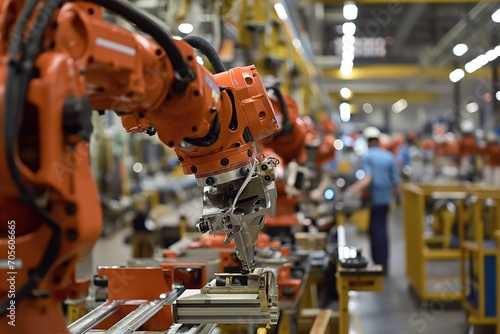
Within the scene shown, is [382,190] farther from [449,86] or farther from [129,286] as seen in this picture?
[449,86]

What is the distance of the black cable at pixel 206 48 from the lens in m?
2.24

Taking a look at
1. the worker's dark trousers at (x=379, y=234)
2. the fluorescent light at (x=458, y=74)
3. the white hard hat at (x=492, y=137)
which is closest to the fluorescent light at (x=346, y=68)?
the fluorescent light at (x=458, y=74)

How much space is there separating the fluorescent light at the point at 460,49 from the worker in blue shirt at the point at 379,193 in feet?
15.8

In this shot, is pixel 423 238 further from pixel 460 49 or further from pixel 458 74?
pixel 458 74

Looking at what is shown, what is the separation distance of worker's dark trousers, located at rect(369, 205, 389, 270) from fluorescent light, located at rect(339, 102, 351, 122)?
19860 mm

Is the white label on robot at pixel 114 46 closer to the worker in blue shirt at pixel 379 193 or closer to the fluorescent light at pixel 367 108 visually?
the worker in blue shirt at pixel 379 193

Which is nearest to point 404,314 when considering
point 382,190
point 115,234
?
point 382,190

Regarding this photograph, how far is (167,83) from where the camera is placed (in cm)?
178

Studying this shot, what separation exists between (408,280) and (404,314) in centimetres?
155

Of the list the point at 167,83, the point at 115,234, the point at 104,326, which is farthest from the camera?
the point at 115,234

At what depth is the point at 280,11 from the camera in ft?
23.4

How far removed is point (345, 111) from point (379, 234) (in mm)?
22459

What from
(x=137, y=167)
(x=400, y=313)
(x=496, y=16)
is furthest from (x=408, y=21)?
(x=400, y=313)

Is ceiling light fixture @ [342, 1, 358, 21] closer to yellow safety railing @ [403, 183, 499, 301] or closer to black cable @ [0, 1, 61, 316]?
yellow safety railing @ [403, 183, 499, 301]
